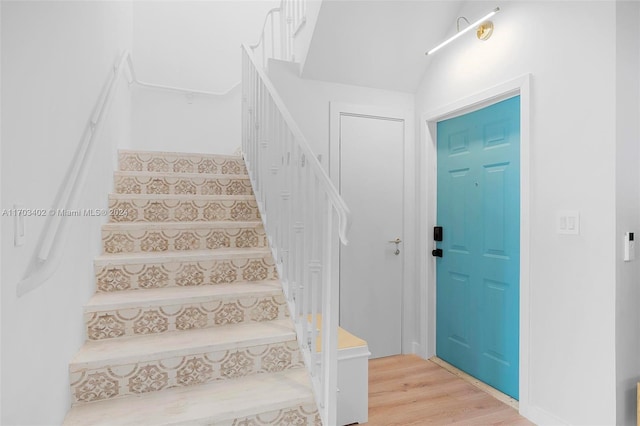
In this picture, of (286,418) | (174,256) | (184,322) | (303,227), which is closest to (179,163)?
(174,256)

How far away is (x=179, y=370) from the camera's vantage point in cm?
162

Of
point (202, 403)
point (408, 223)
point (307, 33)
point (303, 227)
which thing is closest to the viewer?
point (202, 403)

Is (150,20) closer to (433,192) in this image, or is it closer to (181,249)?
(181,249)

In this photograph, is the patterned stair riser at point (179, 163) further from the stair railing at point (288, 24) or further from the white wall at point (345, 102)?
the stair railing at point (288, 24)

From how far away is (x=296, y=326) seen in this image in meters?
1.82

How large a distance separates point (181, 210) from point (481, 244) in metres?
2.04

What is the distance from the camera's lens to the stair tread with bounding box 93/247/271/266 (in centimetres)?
192

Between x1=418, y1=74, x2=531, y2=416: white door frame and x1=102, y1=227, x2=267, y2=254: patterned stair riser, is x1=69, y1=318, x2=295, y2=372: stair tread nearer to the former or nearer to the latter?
x1=102, y1=227, x2=267, y2=254: patterned stair riser

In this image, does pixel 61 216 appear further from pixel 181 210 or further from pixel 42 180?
pixel 181 210

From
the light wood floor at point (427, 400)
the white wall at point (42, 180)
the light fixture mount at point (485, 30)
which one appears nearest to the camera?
the white wall at point (42, 180)

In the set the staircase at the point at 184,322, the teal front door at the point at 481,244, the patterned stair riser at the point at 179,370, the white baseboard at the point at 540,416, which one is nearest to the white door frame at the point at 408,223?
the teal front door at the point at 481,244

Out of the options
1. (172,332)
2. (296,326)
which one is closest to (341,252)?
(296,326)

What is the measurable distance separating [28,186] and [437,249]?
8.76 feet

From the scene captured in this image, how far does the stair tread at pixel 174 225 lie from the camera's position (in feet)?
6.88
